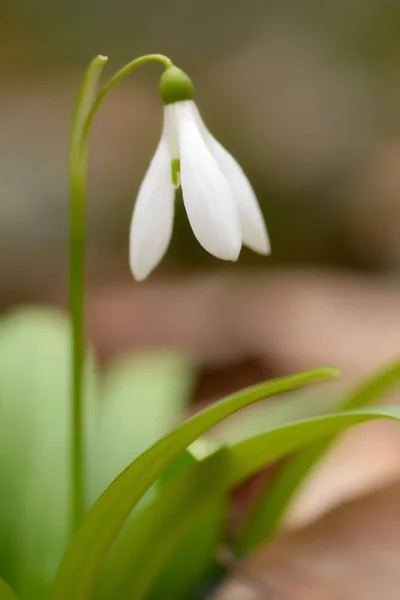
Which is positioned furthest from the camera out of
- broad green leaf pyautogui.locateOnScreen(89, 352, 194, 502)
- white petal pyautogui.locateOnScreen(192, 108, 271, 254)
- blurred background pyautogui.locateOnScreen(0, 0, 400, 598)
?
blurred background pyautogui.locateOnScreen(0, 0, 400, 598)

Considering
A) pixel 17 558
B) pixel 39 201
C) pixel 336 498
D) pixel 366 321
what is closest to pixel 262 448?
pixel 17 558

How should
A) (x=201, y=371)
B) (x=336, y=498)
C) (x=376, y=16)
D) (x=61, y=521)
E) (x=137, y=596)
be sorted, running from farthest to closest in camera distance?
(x=376, y=16), (x=201, y=371), (x=336, y=498), (x=61, y=521), (x=137, y=596)

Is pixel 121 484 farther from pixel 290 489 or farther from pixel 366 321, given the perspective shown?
pixel 366 321

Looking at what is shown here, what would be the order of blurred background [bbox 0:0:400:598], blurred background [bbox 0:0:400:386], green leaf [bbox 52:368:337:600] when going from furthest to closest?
blurred background [bbox 0:0:400:386], blurred background [bbox 0:0:400:598], green leaf [bbox 52:368:337:600]

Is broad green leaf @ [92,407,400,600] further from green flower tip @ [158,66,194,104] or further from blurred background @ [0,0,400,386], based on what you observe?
blurred background @ [0,0,400,386]

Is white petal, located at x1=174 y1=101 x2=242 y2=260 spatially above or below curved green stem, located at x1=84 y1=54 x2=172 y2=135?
below

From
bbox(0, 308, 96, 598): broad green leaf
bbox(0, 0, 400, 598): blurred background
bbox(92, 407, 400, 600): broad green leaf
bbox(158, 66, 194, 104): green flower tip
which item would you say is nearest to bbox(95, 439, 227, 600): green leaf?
bbox(92, 407, 400, 600): broad green leaf

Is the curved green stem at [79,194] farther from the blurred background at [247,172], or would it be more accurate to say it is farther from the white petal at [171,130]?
the blurred background at [247,172]

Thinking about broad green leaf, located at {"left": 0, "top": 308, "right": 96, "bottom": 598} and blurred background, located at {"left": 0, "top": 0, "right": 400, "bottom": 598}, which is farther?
blurred background, located at {"left": 0, "top": 0, "right": 400, "bottom": 598}
